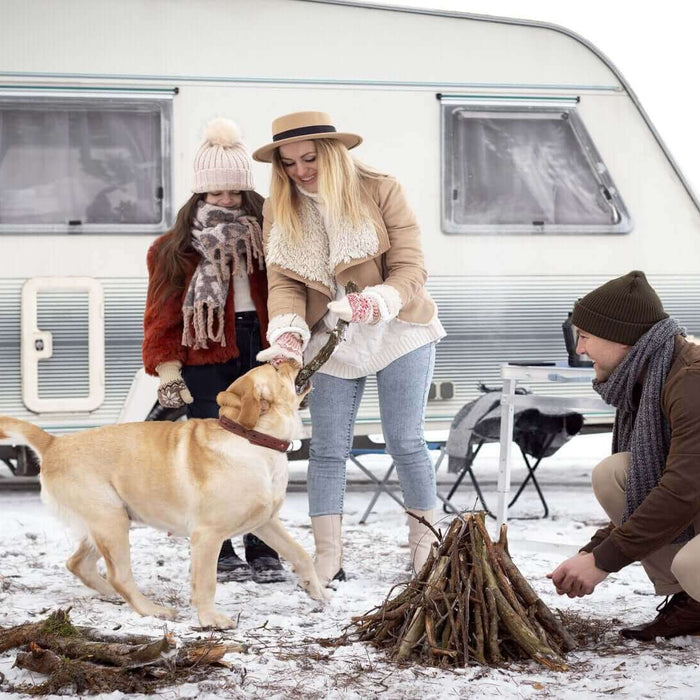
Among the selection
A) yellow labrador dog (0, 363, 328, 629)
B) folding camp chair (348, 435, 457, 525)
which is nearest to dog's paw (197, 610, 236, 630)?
yellow labrador dog (0, 363, 328, 629)

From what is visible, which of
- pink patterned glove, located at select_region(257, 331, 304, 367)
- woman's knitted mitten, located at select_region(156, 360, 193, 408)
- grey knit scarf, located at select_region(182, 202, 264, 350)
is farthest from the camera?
woman's knitted mitten, located at select_region(156, 360, 193, 408)

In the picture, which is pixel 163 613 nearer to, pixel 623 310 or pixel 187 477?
pixel 187 477

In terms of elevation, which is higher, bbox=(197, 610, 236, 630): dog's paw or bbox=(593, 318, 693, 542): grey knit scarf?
bbox=(593, 318, 693, 542): grey knit scarf

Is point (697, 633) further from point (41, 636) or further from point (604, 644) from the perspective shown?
point (41, 636)

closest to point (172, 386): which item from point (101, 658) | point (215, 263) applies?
point (215, 263)

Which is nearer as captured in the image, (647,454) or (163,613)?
(647,454)

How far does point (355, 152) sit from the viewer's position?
250 inches

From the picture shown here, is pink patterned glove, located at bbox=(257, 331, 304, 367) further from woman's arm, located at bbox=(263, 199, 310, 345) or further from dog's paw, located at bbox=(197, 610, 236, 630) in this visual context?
dog's paw, located at bbox=(197, 610, 236, 630)

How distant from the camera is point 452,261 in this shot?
6.30 meters

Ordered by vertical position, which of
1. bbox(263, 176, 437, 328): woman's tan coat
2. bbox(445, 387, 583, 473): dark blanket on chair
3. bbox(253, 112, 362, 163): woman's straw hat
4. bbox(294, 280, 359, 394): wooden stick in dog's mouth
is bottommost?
bbox(445, 387, 583, 473): dark blanket on chair

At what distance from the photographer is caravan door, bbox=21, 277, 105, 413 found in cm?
593

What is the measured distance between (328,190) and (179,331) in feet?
Answer: 2.95

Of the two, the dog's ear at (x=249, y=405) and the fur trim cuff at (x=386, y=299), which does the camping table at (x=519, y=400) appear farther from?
the dog's ear at (x=249, y=405)

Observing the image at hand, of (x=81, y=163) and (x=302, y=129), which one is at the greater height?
(x=81, y=163)
